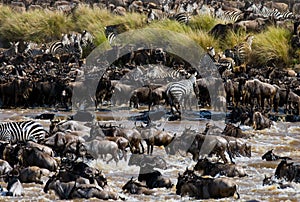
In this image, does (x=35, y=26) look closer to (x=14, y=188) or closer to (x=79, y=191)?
(x=14, y=188)

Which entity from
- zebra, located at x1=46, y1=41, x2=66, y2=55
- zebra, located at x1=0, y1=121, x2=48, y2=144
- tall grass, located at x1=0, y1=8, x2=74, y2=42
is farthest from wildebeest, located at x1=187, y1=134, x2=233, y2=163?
tall grass, located at x1=0, y1=8, x2=74, y2=42

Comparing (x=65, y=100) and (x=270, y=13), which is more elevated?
(x=270, y=13)

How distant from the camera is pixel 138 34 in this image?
25.5 m

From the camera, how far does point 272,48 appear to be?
23031 mm

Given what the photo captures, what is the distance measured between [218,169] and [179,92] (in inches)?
237

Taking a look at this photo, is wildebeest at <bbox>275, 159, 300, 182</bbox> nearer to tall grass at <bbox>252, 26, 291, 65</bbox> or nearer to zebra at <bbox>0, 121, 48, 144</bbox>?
zebra at <bbox>0, 121, 48, 144</bbox>

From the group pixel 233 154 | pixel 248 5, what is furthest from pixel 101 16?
pixel 233 154

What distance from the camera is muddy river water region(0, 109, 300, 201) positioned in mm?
10617

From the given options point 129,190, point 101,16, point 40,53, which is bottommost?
point 129,190

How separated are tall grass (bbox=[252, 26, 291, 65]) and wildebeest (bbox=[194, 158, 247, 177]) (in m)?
11.6

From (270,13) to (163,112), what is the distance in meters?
19.8

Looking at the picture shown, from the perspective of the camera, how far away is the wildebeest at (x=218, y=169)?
37.9 ft

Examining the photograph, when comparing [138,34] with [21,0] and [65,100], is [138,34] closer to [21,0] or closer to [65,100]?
[65,100]

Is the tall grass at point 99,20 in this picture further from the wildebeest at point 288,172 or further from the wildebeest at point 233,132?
the wildebeest at point 288,172
